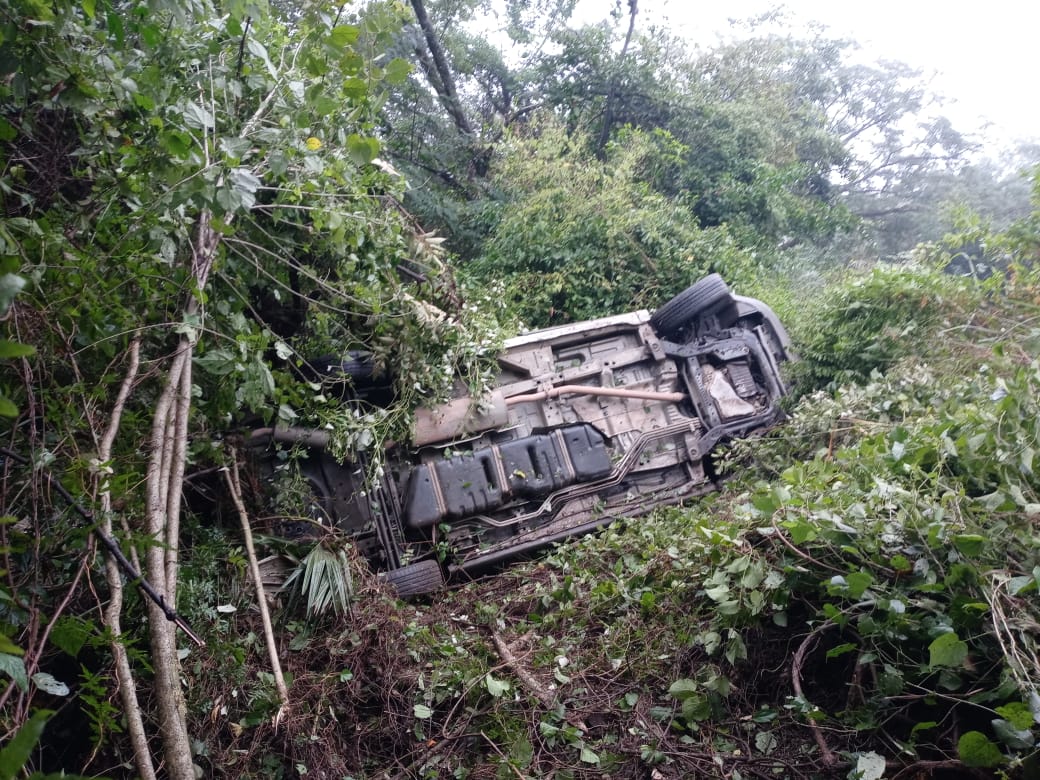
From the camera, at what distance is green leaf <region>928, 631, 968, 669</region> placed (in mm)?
2480

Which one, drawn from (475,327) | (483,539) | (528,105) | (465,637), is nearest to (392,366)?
(475,327)

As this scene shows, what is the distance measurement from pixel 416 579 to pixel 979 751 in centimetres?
380

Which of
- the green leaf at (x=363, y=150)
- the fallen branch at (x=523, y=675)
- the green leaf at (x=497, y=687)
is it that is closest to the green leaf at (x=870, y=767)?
the fallen branch at (x=523, y=675)

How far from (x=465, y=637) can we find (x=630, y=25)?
13568 mm

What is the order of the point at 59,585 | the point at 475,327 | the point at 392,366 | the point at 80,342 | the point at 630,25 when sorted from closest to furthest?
1. the point at 59,585
2. the point at 80,342
3. the point at 392,366
4. the point at 475,327
5. the point at 630,25

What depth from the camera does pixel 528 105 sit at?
1508 cm

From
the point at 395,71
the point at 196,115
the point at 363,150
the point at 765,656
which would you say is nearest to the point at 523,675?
the point at 765,656

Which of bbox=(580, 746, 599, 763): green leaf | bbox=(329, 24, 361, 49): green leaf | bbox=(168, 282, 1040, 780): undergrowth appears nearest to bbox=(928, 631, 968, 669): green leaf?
bbox=(168, 282, 1040, 780): undergrowth

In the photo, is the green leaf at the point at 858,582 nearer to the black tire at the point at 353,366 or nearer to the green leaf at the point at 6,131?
the green leaf at the point at 6,131

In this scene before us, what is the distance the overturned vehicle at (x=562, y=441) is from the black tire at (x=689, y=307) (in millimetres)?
14

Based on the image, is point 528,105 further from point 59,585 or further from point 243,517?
point 59,585

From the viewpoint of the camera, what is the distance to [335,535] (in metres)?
4.83

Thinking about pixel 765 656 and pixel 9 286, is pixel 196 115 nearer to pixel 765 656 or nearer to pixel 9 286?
pixel 9 286

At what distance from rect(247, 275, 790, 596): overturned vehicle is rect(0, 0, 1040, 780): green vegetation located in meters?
0.34
